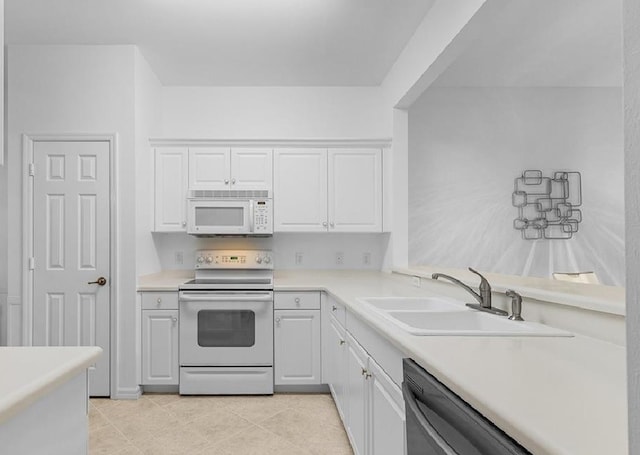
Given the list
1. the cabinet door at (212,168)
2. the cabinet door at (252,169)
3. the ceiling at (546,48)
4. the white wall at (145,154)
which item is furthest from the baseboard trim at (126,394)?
the ceiling at (546,48)

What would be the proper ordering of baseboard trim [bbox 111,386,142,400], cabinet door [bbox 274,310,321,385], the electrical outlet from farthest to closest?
1. the electrical outlet
2. cabinet door [bbox 274,310,321,385]
3. baseboard trim [bbox 111,386,142,400]

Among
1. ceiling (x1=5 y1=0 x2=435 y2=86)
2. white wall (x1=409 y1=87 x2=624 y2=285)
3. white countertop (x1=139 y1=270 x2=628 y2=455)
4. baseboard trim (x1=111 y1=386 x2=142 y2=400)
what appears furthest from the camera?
white wall (x1=409 y1=87 x2=624 y2=285)

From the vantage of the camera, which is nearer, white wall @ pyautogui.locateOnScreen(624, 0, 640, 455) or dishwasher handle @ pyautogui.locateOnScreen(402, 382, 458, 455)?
white wall @ pyautogui.locateOnScreen(624, 0, 640, 455)

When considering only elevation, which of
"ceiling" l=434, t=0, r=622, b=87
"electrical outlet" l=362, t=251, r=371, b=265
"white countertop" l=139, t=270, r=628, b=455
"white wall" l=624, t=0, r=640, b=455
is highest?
"ceiling" l=434, t=0, r=622, b=87

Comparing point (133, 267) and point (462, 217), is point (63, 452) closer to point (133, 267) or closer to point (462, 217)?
point (133, 267)

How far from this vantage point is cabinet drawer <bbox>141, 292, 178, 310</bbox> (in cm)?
353

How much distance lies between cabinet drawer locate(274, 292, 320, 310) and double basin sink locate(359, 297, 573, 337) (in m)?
1.14

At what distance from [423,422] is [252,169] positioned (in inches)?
125

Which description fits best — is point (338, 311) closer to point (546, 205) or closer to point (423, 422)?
point (423, 422)

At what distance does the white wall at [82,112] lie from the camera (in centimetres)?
347

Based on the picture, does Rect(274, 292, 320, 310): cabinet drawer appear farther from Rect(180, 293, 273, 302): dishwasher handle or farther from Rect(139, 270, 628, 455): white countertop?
Rect(139, 270, 628, 455): white countertop

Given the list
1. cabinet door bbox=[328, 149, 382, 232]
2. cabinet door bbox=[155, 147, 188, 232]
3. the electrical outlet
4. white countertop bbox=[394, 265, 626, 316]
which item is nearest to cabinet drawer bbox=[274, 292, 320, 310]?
cabinet door bbox=[328, 149, 382, 232]

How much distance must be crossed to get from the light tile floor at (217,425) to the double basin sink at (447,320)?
0.90 m

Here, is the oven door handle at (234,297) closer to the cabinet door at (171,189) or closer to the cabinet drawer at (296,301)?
the cabinet drawer at (296,301)
